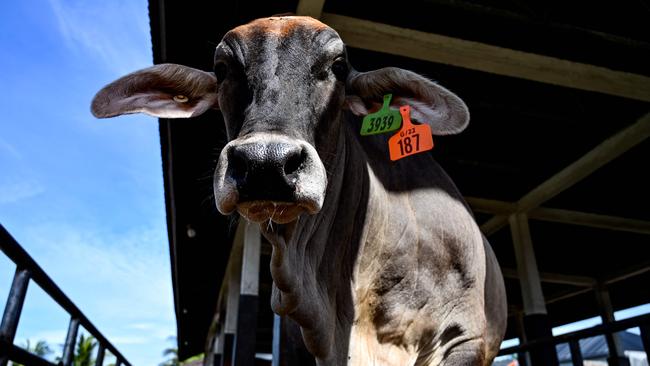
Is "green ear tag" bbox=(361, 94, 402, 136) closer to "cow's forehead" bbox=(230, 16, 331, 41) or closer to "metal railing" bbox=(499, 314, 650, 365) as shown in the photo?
"cow's forehead" bbox=(230, 16, 331, 41)

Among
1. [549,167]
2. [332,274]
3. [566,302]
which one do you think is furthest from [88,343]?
[332,274]

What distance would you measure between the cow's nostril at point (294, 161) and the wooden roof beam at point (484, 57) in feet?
9.22

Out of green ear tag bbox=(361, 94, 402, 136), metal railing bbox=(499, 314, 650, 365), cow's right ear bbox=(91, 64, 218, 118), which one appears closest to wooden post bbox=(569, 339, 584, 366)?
metal railing bbox=(499, 314, 650, 365)

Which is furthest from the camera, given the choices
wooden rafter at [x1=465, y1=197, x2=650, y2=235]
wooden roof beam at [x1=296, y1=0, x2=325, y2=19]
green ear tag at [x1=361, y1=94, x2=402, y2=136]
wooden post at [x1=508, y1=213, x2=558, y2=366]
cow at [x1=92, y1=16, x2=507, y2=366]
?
wooden rafter at [x1=465, y1=197, x2=650, y2=235]

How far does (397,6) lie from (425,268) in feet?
8.23

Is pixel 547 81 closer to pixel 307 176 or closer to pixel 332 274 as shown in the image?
pixel 332 274

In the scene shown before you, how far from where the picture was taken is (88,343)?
3581 cm

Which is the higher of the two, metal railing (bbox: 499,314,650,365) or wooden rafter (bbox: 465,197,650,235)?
wooden rafter (bbox: 465,197,650,235)

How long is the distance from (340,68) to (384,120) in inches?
11.4

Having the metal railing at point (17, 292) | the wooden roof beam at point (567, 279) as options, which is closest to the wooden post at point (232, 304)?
the metal railing at point (17, 292)

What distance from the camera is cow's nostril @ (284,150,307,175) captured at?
1439mm

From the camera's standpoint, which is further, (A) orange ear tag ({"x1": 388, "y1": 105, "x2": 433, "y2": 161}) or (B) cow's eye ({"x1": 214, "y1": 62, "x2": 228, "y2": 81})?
(A) orange ear tag ({"x1": 388, "y1": 105, "x2": 433, "y2": 161})

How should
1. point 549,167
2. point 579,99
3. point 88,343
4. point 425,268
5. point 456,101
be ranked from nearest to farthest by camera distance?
point 456,101 < point 425,268 < point 579,99 < point 549,167 < point 88,343

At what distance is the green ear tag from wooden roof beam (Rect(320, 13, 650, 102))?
204cm
